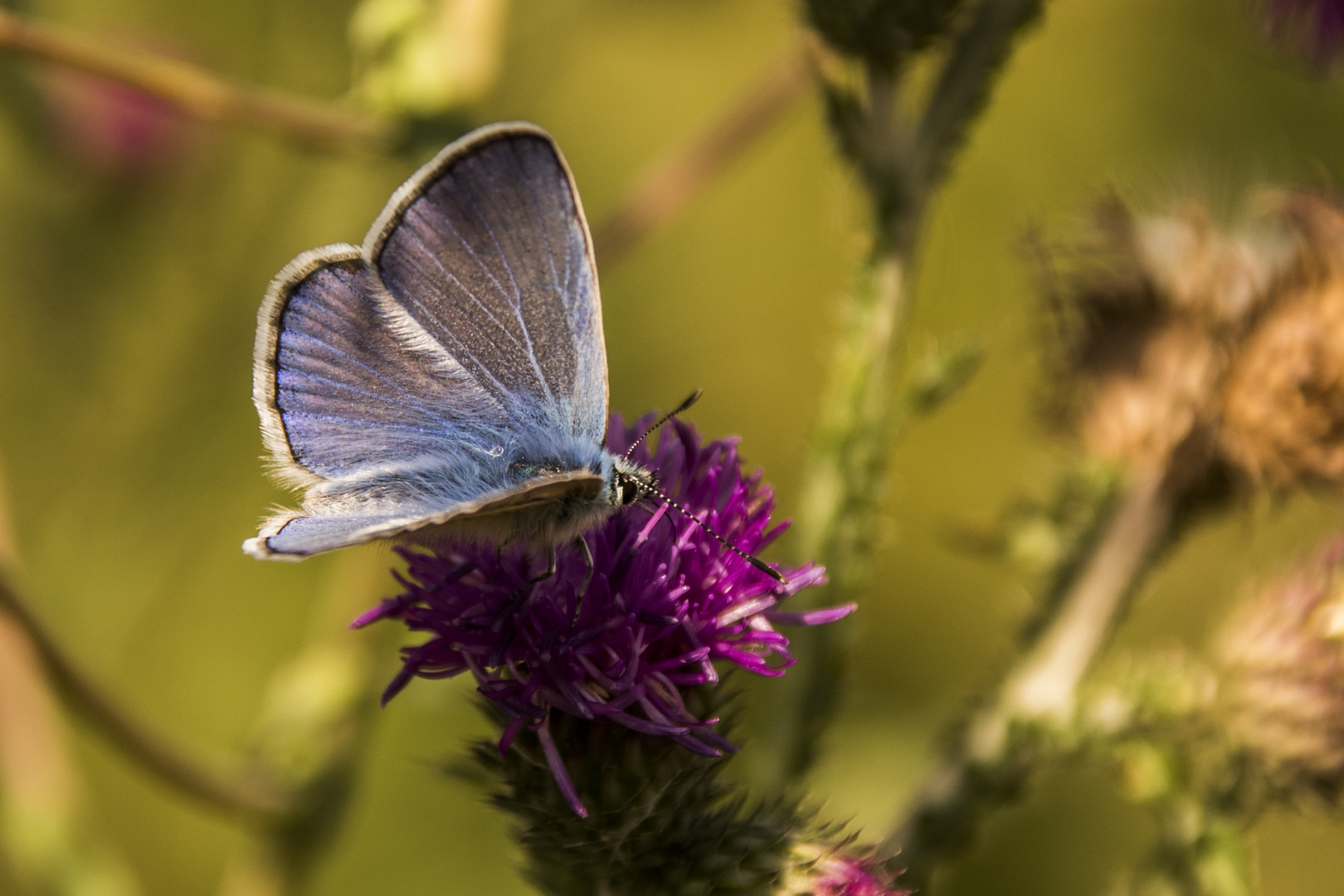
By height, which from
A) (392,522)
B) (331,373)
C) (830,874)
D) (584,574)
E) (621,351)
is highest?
(331,373)

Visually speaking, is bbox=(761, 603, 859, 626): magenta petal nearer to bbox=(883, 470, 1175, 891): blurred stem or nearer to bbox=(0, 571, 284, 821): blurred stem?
bbox=(883, 470, 1175, 891): blurred stem

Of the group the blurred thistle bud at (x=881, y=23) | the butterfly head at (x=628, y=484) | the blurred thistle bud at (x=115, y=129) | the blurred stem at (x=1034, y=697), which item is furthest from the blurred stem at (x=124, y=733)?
the blurred thistle bud at (x=115, y=129)

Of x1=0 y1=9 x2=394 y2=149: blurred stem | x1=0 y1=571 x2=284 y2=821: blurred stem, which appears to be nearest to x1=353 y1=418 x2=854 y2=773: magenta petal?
x1=0 y1=571 x2=284 y2=821: blurred stem

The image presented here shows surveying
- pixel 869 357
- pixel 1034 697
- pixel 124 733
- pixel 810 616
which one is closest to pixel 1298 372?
pixel 1034 697

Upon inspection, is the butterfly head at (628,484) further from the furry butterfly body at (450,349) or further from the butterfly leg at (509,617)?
the butterfly leg at (509,617)

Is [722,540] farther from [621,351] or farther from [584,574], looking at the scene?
[621,351]

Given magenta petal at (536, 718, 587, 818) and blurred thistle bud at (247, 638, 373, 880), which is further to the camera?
blurred thistle bud at (247, 638, 373, 880)

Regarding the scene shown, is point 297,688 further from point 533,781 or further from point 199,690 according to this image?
point 199,690
